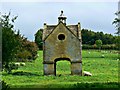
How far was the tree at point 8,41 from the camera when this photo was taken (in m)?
29.9

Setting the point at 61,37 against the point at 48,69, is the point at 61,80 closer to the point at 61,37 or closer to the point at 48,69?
the point at 48,69

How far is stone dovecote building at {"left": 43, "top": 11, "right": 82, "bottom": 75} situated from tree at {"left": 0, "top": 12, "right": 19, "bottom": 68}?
7033 mm

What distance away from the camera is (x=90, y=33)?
150 meters

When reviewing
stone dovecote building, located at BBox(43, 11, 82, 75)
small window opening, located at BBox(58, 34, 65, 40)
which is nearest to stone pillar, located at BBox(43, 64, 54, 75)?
stone dovecote building, located at BBox(43, 11, 82, 75)

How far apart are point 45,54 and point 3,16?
8413 mm

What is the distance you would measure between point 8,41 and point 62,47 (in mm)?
9257

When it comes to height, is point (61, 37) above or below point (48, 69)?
above

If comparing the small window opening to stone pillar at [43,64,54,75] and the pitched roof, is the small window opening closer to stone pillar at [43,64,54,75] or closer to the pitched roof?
the pitched roof

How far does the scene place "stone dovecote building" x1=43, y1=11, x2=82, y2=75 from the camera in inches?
1526

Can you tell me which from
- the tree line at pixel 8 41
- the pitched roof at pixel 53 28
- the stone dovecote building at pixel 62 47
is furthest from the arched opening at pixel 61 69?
the tree line at pixel 8 41

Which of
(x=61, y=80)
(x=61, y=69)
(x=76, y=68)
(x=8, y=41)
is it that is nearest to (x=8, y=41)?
(x=8, y=41)

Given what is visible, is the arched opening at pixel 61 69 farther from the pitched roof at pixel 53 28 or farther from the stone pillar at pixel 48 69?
the pitched roof at pixel 53 28

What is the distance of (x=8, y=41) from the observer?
30.8 m

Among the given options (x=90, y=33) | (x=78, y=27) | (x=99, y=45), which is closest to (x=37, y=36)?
(x=99, y=45)
